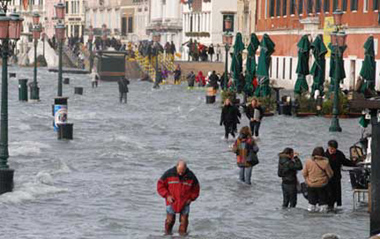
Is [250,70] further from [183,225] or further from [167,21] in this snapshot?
[167,21]

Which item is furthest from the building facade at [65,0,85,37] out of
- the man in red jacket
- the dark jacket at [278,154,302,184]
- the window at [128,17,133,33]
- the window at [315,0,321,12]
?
the man in red jacket

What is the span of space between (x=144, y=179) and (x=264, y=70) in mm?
24737

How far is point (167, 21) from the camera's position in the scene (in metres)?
131

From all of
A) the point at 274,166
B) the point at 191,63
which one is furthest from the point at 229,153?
the point at 191,63

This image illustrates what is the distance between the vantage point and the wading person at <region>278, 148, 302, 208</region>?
26406 mm

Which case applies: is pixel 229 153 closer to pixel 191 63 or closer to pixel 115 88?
pixel 115 88

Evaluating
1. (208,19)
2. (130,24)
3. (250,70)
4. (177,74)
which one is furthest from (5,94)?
(130,24)

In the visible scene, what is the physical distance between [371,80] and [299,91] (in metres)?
3.81

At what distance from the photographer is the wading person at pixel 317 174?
1013 inches

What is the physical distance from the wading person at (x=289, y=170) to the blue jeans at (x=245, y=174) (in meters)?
3.84

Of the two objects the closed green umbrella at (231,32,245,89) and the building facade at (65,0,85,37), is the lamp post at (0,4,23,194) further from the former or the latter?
the building facade at (65,0,85,37)

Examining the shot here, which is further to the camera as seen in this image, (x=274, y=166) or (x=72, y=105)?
(x=72, y=105)

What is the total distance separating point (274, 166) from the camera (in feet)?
120

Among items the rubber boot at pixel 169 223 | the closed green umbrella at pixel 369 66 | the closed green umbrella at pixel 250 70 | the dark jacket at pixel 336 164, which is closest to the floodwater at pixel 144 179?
the rubber boot at pixel 169 223
